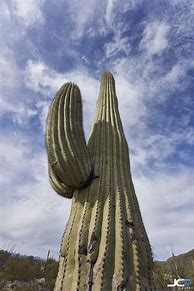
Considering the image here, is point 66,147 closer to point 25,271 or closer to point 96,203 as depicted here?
point 96,203

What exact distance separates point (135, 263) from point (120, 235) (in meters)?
0.39

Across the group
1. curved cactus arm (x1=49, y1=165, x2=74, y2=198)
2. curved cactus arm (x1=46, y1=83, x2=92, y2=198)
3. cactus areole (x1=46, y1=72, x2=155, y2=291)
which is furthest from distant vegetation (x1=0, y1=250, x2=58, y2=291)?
curved cactus arm (x1=46, y1=83, x2=92, y2=198)

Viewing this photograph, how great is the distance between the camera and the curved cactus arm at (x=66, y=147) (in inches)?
185

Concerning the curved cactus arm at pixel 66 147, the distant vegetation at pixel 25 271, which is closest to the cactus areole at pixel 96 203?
the curved cactus arm at pixel 66 147

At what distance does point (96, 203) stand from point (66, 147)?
3.11 feet

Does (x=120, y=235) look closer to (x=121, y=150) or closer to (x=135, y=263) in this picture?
(x=135, y=263)

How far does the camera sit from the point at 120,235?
4.07 metres

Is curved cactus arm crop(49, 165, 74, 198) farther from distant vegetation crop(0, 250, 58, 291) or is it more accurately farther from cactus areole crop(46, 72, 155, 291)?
distant vegetation crop(0, 250, 58, 291)

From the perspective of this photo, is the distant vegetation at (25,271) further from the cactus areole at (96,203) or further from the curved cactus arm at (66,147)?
the curved cactus arm at (66,147)

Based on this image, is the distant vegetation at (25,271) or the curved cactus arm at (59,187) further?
the distant vegetation at (25,271)

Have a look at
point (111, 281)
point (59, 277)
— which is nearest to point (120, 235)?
point (111, 281)

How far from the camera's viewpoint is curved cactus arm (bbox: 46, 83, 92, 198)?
469 centimetres

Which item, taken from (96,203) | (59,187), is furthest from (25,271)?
(96,203)

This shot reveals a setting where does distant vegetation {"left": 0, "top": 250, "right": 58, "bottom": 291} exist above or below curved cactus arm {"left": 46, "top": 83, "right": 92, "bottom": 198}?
above
